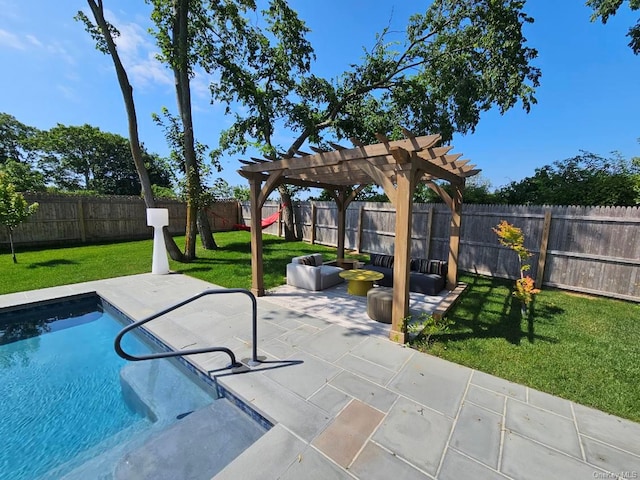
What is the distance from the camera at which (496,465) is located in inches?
69.6

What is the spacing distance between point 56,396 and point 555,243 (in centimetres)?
866

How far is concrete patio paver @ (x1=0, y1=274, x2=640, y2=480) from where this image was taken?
1.76m

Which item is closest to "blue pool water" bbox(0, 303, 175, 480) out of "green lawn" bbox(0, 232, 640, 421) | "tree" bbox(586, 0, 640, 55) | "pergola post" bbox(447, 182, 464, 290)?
"green lawn" bbox(0, 232, 640, 421)

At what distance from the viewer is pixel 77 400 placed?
2.82 m

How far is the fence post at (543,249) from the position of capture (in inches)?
233

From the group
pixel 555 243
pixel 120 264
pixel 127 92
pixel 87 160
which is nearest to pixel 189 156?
pixel 127 92

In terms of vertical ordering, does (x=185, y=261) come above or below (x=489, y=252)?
below

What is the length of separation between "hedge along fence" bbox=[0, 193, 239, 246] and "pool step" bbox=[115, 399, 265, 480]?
10160 mm

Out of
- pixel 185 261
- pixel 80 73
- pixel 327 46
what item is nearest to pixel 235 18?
pixel 327 46

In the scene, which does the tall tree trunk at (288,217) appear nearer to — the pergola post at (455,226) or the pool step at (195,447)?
the pergola post at (455,226)

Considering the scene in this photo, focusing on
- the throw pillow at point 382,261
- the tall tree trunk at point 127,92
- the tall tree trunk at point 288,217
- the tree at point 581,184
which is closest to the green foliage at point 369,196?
the tall tree trunk at point 288,217

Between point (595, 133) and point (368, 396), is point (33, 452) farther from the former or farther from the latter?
point (595, 133)

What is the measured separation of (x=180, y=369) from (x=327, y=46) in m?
Result: 10.7

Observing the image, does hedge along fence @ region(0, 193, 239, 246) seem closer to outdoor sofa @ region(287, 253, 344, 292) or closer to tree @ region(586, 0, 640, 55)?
outdoor sofa @ region(287, 253, 344, 292)
